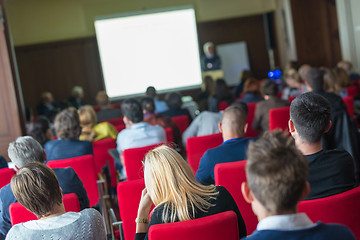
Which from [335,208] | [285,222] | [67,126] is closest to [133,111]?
[67,126]

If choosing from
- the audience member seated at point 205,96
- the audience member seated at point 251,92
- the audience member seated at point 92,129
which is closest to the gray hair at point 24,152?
the audience member seated at point 92,129

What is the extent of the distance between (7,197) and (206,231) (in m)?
1.68

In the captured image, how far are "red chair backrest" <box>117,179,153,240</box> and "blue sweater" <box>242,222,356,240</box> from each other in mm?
1267

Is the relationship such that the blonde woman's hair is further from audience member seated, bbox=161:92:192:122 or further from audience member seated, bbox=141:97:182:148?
audience member seated, bbox=161:92:192:122

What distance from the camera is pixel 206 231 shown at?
1.82 metres

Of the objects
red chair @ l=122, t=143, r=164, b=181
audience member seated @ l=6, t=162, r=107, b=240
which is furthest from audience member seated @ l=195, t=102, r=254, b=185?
audience member seated @ l=6, t=162, r=107, b=240

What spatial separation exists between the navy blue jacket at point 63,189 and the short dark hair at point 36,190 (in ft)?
2.82

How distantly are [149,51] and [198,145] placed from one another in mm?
7451

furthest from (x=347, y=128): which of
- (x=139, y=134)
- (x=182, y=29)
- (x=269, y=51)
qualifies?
(x=269, y=51)

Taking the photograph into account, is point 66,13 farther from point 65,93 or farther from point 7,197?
point 7,197

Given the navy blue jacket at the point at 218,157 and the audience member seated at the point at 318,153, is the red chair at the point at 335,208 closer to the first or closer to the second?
the audience member seated at the point at 318,153

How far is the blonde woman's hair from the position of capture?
207cm

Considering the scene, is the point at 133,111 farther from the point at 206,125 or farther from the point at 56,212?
the point at 56,212

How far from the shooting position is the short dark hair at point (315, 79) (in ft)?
15.5
